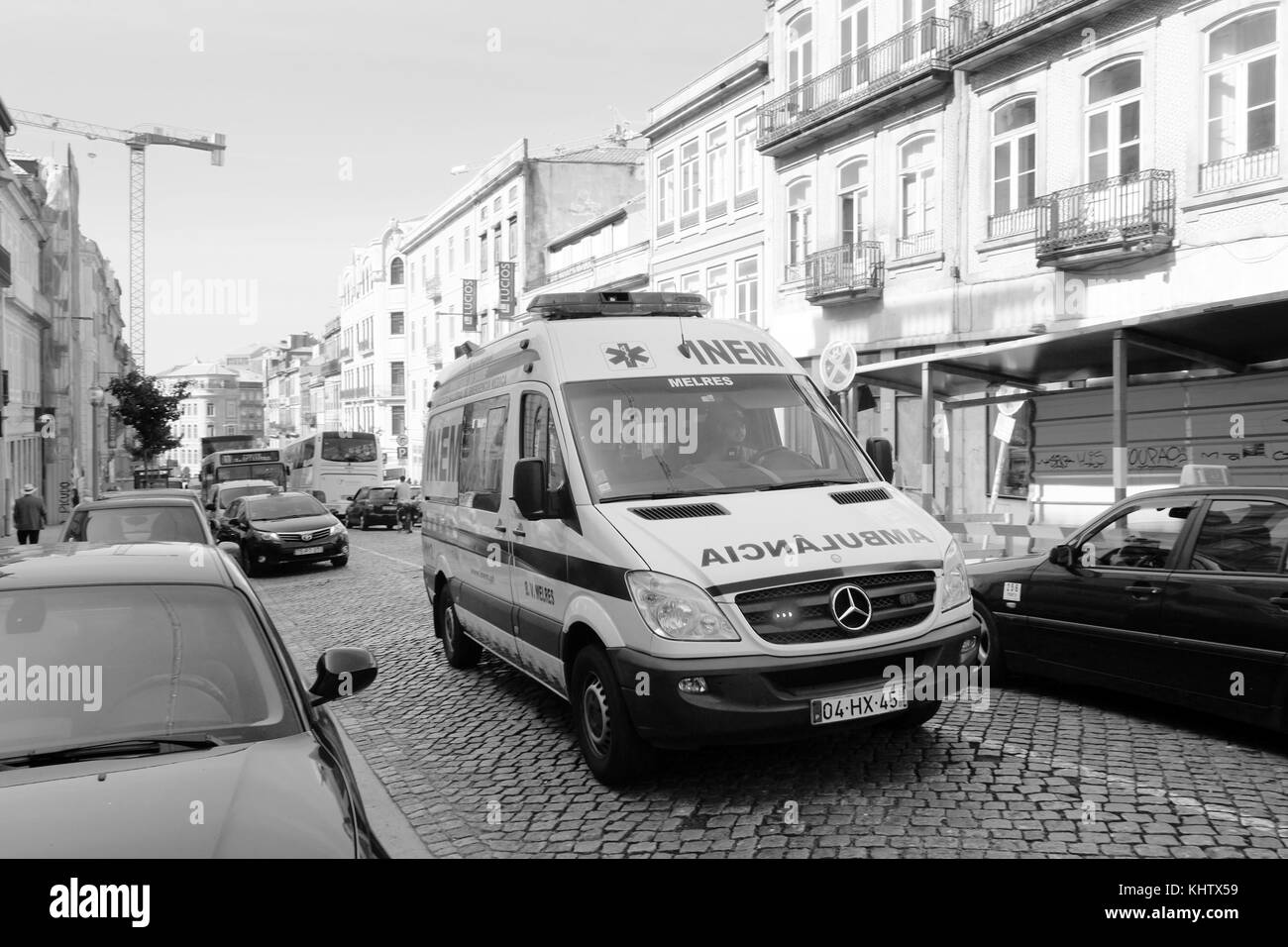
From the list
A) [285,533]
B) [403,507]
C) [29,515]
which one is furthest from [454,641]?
[403,507]

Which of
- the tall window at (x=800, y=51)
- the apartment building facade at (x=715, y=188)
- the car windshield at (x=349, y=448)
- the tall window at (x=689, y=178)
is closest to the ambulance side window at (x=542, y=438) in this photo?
the apartment building facade at (x=715, y=188)

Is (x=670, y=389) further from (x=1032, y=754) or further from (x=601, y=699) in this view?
(x=1032, y=754)

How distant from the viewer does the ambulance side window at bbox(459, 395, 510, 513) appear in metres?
7.86

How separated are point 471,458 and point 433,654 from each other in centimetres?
253

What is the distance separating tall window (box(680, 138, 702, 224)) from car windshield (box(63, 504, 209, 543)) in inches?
920

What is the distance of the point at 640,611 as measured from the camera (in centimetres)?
546

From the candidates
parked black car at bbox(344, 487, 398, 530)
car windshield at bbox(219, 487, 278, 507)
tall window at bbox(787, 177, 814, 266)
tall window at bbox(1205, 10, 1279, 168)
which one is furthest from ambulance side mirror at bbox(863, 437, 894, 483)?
parked black car at bbox(344, 487, 398, 530)

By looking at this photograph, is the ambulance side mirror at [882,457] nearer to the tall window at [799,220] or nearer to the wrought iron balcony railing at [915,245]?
the wrought iron balcony railing at [915,245]

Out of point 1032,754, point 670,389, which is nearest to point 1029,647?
point 1032,754

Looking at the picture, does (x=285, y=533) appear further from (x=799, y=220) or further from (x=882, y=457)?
(x=882, y=457)

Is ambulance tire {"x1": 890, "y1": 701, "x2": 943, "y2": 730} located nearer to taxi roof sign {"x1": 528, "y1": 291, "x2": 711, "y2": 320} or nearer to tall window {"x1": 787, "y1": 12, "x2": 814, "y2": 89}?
taxi roof sign {"x1": 528, "y1": 291, "x2": 711, "y2": 320}

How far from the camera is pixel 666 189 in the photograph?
34969 millimetres
